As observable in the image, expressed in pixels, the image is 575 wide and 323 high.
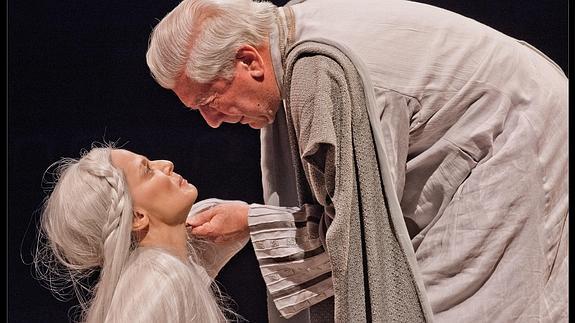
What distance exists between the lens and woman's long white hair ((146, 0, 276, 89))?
69.9 inches

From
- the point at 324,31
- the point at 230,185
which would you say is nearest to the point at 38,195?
the point at 230,185

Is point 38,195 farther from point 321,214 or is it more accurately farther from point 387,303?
point 387,303

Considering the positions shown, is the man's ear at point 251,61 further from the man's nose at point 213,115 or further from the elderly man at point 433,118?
Answer: the man's nose at point 213,115

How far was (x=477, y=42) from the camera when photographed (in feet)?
6.03

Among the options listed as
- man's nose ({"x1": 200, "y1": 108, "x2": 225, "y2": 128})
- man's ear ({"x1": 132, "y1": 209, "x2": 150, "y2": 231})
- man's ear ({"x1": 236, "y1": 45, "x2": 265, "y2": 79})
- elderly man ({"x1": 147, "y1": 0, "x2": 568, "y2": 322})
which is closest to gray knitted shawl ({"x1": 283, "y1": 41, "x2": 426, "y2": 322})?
elderly man ({"x1": 147, "y1": 0, "x2": 568, "y2": 322})

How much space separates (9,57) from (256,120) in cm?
77

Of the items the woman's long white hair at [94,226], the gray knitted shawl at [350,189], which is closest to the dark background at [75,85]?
the woman's long white hair at [94,226]

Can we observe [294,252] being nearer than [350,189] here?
No

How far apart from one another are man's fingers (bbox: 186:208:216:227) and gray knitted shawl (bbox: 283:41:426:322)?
0.36m

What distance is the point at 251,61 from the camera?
5.91ft

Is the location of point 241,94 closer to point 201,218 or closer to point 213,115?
point 213,115

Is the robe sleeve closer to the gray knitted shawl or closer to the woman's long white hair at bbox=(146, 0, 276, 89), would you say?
the gray knitted shawl

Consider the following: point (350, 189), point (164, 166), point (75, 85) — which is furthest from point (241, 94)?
point (75, 85)

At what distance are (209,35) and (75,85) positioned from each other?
2.21 ft
